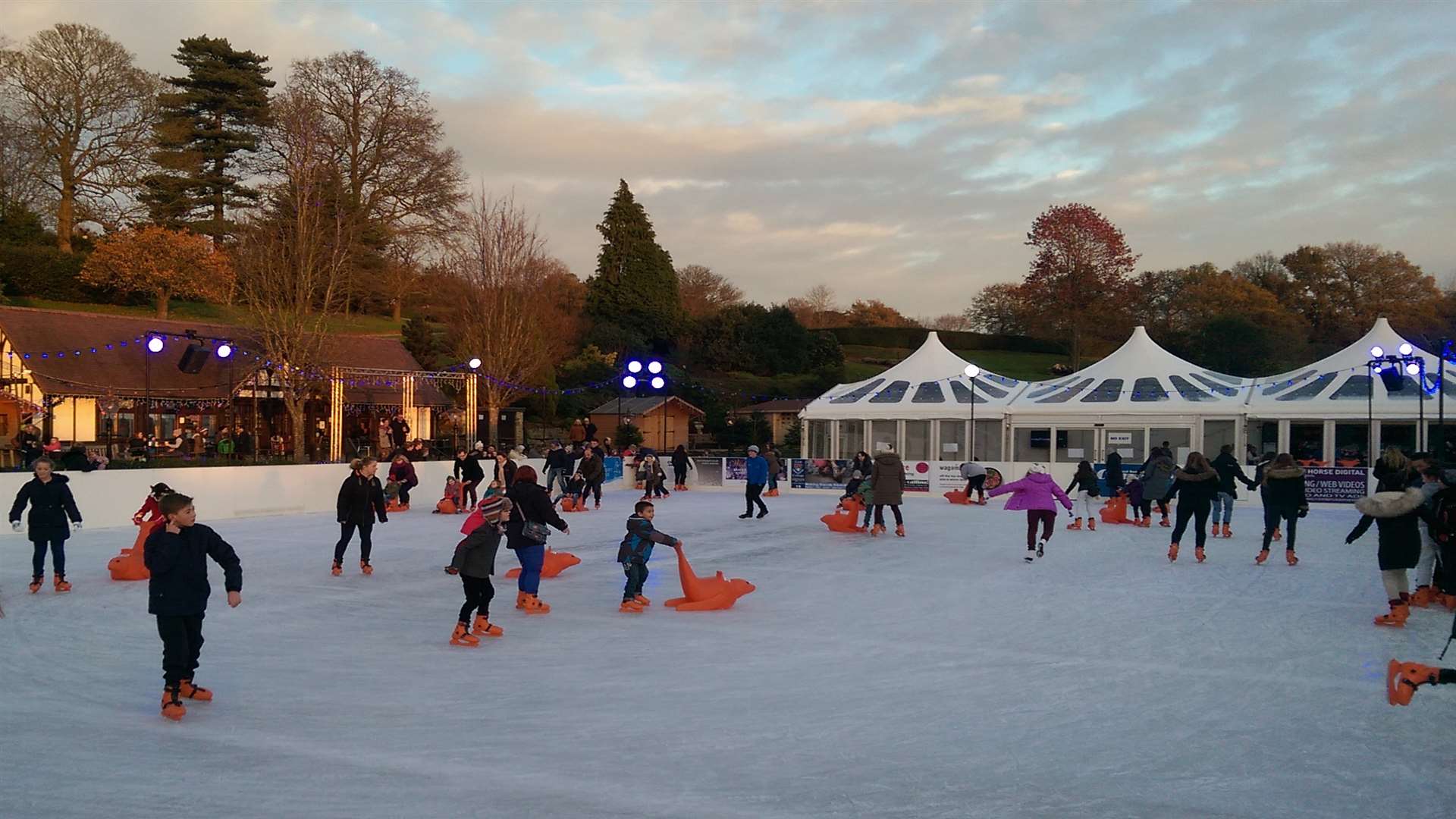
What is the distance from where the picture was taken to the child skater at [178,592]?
5973 mm

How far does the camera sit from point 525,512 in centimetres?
922

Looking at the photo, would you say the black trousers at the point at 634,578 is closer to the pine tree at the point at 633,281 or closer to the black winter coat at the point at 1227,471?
the black winter coat at the point at 1227,471

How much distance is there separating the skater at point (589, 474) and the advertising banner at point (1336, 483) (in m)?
15.3

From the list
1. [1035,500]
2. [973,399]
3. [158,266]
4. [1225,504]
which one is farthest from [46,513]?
[158,266]

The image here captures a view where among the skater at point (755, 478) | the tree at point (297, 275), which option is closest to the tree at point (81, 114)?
the tree at point (297, 275)

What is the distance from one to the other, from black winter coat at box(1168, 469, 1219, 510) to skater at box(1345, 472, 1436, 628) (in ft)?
10.3

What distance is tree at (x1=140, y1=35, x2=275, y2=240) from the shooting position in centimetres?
4362

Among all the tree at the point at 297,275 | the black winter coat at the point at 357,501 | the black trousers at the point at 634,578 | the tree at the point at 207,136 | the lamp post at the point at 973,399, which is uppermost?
the tree at the point at 207,136

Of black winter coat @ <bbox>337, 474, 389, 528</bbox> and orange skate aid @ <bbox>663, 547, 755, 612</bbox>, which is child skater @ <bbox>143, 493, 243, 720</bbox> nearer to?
orange skate aid @ <bbox>663, 547, 755, 612</bbox>

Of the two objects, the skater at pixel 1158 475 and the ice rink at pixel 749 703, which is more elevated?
the skater at pixel 1158 475

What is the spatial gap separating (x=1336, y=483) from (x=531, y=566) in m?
20.8

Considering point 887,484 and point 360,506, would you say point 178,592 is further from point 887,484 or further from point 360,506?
point 887,484

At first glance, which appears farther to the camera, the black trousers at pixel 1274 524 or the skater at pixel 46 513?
the black trousers at pixel 1274 524

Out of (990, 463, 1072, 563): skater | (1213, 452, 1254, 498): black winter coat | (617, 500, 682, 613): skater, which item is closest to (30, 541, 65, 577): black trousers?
(617, 500, 682, 613): skater
